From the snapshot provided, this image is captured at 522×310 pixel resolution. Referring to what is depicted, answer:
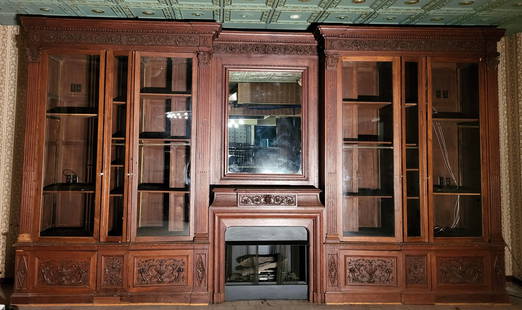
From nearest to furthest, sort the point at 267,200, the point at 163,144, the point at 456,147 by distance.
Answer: the point at 267,200
the point at 163,144
the point at 456,147

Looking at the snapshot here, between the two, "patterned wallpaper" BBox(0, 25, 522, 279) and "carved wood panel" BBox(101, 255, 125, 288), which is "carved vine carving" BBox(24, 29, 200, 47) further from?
"carved wood panel" BBox(101, 255, 125, 288)

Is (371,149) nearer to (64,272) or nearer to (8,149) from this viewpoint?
(64,272)

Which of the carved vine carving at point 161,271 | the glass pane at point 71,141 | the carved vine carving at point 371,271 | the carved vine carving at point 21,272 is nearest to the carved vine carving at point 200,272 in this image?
the carved vine carving at point 161,271

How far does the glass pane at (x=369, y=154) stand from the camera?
3.26 meters

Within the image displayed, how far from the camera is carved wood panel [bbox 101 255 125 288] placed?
9.89 ft

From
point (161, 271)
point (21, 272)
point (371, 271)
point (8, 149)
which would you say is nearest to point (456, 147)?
point (371, 271)

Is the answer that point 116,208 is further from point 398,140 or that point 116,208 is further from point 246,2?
point 398,140

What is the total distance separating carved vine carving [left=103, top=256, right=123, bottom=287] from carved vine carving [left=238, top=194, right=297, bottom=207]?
46.1 inches

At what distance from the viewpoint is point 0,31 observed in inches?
142

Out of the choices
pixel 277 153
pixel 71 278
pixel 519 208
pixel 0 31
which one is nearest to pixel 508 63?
pixel 519 208

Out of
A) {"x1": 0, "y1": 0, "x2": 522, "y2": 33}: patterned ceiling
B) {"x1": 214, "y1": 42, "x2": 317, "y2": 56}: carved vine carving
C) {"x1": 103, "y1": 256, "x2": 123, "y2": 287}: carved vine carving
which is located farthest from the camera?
{"x1": 214, "y1": 42, "x2": 317, "y2": 56}: carved vine carving

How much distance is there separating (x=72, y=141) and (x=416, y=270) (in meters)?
3.30

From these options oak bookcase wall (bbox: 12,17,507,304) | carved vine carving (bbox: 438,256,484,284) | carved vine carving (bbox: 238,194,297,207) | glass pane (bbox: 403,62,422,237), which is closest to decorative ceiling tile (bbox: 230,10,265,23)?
oak bookcase wall (bbox: 12,17,507,304)

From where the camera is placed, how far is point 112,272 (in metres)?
3.02
